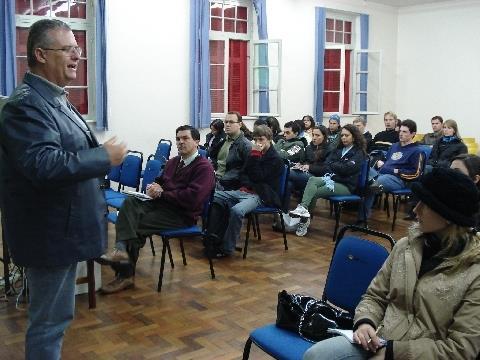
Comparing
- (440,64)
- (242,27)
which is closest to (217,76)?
(242,27)

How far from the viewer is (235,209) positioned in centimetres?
426

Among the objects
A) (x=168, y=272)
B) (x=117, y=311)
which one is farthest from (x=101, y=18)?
(x=117, y=311)

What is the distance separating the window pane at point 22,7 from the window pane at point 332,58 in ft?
16.8

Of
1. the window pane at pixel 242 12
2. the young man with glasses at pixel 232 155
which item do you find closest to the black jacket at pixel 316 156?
the young man with glasses at pixel 232 155

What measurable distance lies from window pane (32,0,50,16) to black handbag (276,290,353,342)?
5.74 metres

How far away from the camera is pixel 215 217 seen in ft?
14.2

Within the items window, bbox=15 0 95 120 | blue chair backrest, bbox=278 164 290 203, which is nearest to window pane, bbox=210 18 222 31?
window, bbox=15 0 95 120

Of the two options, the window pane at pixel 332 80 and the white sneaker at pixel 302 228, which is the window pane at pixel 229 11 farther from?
the white sneaker at pixel 302 228

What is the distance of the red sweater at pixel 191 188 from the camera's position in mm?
3594

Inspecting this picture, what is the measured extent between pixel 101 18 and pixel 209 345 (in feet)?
16.8

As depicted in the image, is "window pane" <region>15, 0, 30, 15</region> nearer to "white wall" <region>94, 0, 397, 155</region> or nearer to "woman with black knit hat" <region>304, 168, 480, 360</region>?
"white wall" <region>94, 0, 397, 155</region>

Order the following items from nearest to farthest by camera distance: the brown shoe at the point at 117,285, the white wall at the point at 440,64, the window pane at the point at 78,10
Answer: the brown shoe at the point at 117,285 → the window pane at the point at 78,10 → the white wall at the point at 440,64

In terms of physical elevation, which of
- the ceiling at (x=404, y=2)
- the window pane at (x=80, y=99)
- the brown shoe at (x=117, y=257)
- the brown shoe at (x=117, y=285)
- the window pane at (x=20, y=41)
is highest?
the ceiling at (x=404, y=2)

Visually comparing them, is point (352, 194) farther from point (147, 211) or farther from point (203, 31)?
point (203, 31)
